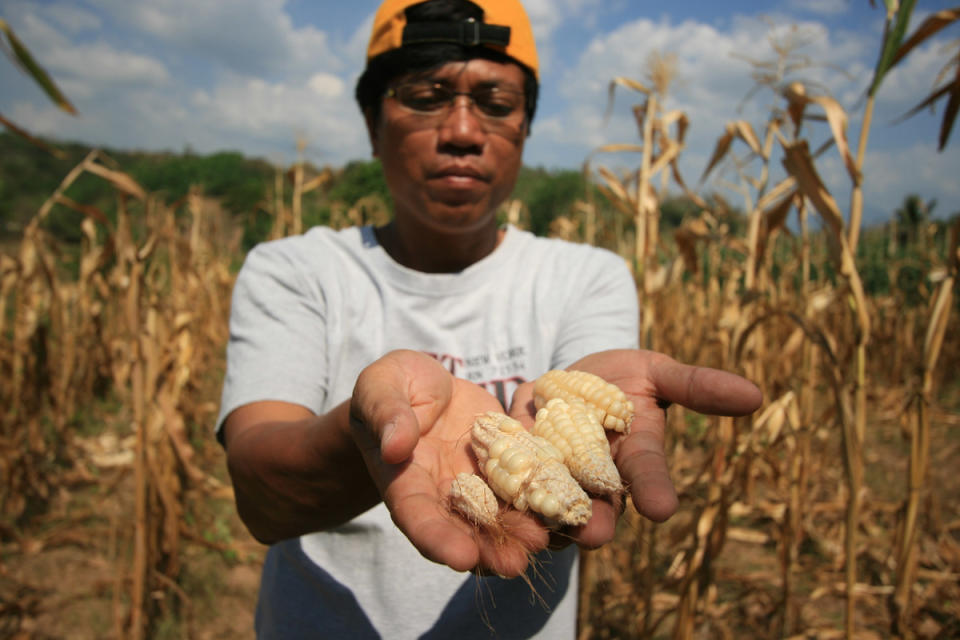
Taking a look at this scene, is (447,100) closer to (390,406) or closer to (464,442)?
(464,442)

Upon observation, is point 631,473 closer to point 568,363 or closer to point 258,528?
point 568,363

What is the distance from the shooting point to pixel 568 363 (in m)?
1.69

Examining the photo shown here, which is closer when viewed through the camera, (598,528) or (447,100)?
(598,528)

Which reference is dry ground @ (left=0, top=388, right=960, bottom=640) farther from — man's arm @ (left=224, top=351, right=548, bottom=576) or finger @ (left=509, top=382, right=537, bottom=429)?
finger @ (left=509, top=382, right=537, bottom=429)

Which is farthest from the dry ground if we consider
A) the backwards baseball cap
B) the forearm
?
the backwards baseball cap

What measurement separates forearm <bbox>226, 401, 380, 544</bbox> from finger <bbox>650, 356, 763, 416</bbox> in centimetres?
71

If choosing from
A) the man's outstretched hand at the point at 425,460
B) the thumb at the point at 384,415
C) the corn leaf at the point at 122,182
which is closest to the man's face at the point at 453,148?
the man's outstretched hand at the point at 425,460

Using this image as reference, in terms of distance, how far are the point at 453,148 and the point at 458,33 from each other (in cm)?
34

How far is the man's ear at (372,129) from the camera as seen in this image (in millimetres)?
2008

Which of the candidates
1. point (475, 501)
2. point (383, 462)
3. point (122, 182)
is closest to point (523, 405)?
point (475, 501)

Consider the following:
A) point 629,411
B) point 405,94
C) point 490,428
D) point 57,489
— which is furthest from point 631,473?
point 57,489

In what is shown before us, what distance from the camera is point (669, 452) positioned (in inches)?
215

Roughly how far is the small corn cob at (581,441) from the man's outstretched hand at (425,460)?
6.3 inches

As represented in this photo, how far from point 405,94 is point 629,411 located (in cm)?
121
